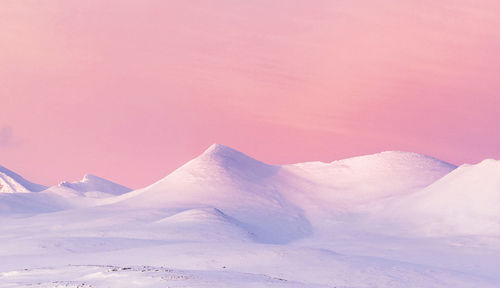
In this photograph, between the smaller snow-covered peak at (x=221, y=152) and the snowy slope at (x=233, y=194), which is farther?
the smaller snow-covered peak at (x=221, y=152)

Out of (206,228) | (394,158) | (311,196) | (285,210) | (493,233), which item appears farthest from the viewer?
(394,158)

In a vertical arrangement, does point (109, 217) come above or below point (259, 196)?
below

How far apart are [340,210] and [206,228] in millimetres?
49358

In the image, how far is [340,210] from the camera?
146250 mm

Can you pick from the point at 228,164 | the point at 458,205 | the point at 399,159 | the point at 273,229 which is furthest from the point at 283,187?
the point at 458,205

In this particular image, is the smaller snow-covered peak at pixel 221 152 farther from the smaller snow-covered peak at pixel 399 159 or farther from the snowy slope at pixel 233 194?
the smaller snow-covered peak at pixel 399 159

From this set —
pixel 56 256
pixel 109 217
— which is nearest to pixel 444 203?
pixel 109 217

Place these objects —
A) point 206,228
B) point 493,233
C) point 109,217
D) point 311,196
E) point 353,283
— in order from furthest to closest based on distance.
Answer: point 311,196 → point 109,217 → point 493,233 → point 206,228 → point 353,283

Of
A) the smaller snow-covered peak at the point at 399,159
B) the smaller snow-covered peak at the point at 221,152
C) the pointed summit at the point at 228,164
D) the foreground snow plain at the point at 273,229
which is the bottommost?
the foreground snow plain at the point at 273,229

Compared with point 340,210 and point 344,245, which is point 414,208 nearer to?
point 340,210

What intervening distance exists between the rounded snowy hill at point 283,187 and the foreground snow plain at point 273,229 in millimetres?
319

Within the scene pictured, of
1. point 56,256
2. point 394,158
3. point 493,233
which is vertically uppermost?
point 394,158

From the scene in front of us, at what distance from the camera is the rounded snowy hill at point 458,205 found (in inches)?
4692

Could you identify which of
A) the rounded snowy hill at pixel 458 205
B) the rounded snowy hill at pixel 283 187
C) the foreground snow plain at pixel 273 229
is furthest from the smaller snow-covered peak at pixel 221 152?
the rounded snowy hill at pixel 458 205
